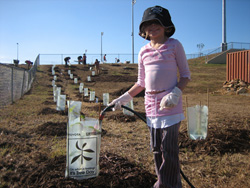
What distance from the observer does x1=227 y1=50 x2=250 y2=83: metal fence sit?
593 inches

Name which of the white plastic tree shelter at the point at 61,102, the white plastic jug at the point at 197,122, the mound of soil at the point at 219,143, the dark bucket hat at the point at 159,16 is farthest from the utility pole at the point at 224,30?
the dark bucket hat at the point at 159,16

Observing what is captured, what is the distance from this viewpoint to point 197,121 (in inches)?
147

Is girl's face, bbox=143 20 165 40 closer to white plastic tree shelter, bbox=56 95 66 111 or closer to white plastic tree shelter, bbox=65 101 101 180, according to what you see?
white plastic tree shelter, bbox=65 101 101 180

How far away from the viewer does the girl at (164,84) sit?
1893mm

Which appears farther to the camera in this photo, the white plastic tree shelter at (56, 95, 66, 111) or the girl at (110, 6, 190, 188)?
the white plastic tree shelter at (56, 95, 66, 111)

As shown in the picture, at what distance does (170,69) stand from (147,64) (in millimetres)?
236

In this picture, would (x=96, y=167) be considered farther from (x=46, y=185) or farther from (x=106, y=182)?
(x=46, y=185)

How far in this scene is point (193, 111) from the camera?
12.2 feet

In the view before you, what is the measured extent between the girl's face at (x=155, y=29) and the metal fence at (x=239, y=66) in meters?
15.4

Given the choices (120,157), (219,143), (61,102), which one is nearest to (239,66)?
(61,102)

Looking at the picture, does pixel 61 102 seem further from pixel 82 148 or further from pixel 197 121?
pixel 82 148

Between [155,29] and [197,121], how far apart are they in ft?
7.58

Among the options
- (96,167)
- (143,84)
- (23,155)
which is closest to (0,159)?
(23,155)

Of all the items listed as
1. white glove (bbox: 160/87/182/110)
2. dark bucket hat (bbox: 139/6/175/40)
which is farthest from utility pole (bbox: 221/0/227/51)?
white glove (bbox: 160/87/182/110)
